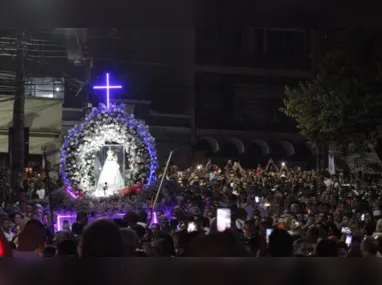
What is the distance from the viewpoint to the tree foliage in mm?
22922

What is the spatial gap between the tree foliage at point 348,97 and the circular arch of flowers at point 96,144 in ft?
26.3

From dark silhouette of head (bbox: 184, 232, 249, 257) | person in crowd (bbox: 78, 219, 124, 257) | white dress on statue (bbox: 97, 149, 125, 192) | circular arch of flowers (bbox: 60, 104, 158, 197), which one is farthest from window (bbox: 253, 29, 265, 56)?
dark silhouette of head (bbox: 184, 232, 249, 257)

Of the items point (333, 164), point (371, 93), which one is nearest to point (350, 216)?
point (371, 93)

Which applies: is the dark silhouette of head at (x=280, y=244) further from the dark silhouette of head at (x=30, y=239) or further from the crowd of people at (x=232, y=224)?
the dark silhouette of head at (x=30, y=239)

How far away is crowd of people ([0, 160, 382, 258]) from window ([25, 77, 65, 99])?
1012 centimetres

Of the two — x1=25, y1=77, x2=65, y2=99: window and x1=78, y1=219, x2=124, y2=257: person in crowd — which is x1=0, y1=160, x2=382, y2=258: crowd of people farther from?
x1=25, y1=77, x2=65, y2=99: window

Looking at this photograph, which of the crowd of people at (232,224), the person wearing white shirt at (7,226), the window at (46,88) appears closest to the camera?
the crowd of people at (232,224)

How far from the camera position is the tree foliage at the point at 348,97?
22922mm

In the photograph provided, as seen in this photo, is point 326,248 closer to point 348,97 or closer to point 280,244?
point 280,244

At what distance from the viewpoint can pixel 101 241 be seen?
3.00m

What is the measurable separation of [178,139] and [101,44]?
7.28 m

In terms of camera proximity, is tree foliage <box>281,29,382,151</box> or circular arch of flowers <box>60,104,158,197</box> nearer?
circular arch of flowers <box>60,104,158,197</box>

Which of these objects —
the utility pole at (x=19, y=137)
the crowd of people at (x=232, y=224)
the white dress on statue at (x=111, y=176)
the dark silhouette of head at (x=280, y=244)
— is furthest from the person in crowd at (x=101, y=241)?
the utility pole at (x=19, y=137)

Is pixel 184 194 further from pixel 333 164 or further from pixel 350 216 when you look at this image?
pixel 333 164
